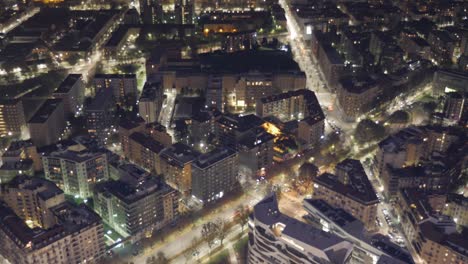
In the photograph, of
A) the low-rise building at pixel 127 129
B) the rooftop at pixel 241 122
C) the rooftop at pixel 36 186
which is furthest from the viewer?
the rooftop at pixel 241 122

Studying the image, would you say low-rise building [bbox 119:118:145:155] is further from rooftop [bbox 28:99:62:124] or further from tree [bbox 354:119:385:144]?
tree [bbox 354:119:385:144]

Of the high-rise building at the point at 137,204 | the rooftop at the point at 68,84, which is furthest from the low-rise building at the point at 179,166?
the rooftop at the point at 68,84

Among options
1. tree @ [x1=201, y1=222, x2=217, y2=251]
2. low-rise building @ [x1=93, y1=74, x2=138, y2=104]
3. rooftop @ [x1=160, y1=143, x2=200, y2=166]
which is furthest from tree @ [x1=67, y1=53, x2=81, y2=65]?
tree @ [x1=201, y1=222, x2=217, y2=251]

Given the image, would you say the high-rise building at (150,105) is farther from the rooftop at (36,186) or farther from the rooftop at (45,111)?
the rooftop at (36,186)

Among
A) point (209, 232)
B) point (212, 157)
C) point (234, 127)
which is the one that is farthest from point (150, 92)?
point (209, 232)

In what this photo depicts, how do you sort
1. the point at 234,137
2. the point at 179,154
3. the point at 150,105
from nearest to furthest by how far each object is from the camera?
the point at 179,154
the point at 234,137
the point at 150,105

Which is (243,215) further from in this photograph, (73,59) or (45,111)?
(73,59)
